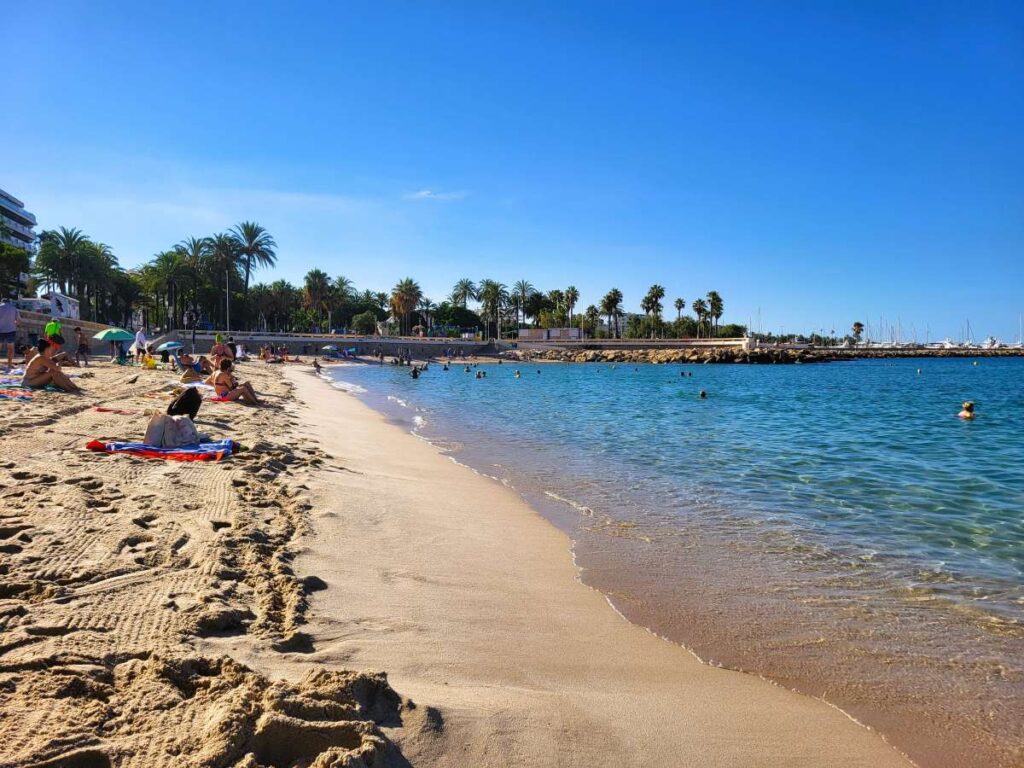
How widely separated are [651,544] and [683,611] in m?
1.82

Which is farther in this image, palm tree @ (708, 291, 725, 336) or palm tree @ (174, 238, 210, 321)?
palm tree @ (708, 291, 725, 336)

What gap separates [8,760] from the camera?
227 cm

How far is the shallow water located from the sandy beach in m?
0.47

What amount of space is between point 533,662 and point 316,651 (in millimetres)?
1373

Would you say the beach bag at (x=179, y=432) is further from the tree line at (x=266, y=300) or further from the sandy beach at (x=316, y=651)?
the tree line at (x=266, y=300)

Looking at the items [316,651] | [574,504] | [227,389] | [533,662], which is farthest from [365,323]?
[316,651]

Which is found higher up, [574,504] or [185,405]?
[185,405]

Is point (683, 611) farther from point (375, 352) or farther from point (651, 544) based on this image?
point (375, 352)

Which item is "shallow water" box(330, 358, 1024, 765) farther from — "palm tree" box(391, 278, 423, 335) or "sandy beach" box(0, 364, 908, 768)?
"palm tree" box(391, 278, 423, 335)

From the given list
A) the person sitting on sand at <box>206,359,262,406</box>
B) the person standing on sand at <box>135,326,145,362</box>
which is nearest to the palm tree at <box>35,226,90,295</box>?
the person standing on sand at <box>135,326,145,362</box>

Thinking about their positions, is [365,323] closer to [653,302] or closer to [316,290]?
[316,290]

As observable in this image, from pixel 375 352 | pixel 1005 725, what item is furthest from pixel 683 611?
pixel 375 352

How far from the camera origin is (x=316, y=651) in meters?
3.58

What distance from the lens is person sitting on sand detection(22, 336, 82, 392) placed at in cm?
1373
